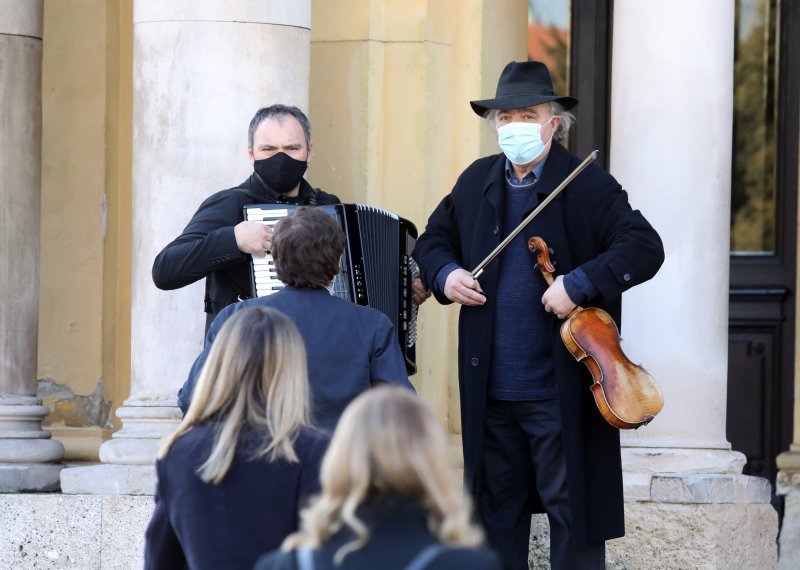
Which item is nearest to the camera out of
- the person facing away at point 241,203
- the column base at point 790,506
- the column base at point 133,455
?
the person facing away at point 241,203

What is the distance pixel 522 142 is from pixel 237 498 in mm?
2445

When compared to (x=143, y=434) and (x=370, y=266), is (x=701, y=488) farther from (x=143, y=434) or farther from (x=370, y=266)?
(x=143, y=434)

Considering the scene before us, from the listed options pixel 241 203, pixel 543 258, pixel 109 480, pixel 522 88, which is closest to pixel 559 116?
pixel 522 88

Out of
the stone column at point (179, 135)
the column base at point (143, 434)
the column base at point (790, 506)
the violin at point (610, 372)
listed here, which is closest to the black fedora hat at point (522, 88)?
the violin at point (610, 372)

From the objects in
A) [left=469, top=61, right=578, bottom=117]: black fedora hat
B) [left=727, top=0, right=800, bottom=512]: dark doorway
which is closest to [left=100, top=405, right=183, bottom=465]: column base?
[left=469, top=61, right=578, bottom=117]: black fedora hat

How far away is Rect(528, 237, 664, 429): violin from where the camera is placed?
5.92m

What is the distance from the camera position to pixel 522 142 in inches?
245

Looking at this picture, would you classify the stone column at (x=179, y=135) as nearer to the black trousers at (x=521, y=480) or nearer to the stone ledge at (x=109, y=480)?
the stone ledge at (x=109, y=480)

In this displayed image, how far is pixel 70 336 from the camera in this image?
8695 mm

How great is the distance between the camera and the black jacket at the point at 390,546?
3.28 meters

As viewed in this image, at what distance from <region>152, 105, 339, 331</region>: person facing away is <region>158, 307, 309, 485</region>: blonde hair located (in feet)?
6.19

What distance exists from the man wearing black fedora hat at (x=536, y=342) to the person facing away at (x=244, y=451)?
2.01 m

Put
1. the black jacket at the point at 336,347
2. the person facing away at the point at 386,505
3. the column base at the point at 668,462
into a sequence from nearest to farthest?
the person facing away at the point at 386,505, the black jacket at the point at 336,347, the column base at the point at 668,462

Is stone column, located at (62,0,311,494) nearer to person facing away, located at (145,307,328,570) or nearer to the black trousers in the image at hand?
the black trousers
